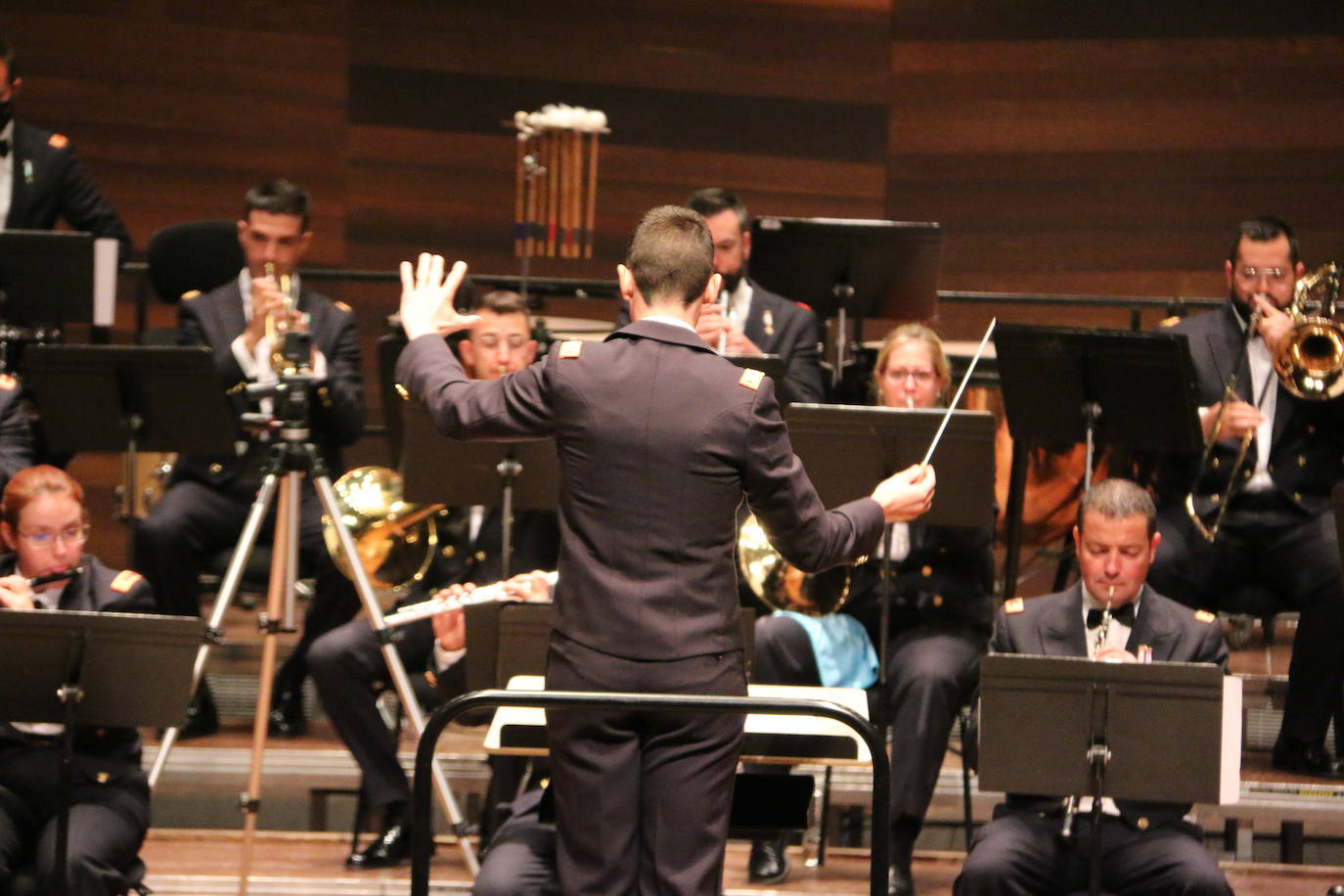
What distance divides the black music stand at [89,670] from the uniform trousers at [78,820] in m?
0.08

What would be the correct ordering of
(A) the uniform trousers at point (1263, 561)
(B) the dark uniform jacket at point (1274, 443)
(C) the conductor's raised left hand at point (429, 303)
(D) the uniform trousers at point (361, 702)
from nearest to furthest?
(C) the conductor's raised left hand at point (429, 303) < (D) the uniform trousers at point (361, 702) < (A) the uniform trousers at point (1263, 561) < (B) the dark uniform jacket at point (1274, 443)

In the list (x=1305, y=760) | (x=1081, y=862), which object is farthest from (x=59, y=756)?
(x=1305, y=760)

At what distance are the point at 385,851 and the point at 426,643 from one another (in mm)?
600

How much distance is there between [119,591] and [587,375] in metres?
1.86

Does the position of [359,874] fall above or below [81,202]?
below

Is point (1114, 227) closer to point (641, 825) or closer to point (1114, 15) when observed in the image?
point (1114, 15)

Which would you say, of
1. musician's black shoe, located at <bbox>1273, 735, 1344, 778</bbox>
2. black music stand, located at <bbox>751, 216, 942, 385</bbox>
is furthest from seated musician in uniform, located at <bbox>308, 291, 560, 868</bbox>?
musician's black shoe, located at <bbox>1273, 735, 1344, 778</bbox>

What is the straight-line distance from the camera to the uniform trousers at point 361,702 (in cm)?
485

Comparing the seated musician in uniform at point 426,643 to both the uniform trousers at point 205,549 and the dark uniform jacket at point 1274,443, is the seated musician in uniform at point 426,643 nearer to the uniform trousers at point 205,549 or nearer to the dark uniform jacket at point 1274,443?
the uniform trousers at point 205,549

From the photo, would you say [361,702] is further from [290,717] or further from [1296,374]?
[1296,374]

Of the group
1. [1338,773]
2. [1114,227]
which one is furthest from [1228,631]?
[1114,227]

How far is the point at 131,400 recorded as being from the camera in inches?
200

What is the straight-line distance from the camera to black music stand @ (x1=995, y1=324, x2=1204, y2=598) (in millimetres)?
4797

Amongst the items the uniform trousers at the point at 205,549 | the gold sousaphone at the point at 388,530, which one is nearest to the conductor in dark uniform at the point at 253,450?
the uniform trousers at the point at 205,549
